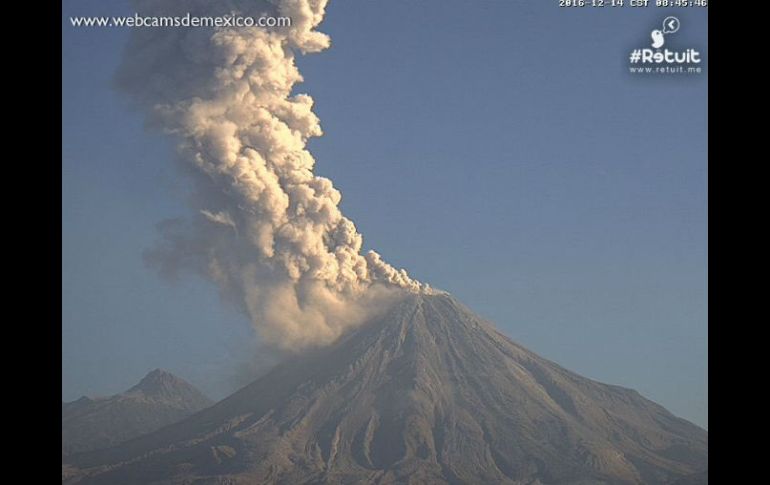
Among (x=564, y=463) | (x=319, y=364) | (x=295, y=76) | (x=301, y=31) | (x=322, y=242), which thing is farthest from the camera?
(x=319, y=364)

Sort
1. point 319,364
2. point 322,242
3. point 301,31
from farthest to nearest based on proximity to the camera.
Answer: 1. point 319,364
2. point 322,242
3. point 301,31

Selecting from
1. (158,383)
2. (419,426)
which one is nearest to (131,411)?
(158,383)

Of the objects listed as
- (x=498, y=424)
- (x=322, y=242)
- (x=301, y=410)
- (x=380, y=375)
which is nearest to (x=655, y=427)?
(x=498, y=424)

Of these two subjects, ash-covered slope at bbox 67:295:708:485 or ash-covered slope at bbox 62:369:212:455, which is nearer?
ash-covered slope at bbox 67:295:708:485

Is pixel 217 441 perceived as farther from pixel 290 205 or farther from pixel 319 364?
pixel 290 205

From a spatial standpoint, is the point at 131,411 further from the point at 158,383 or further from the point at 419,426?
the point at 419,426
